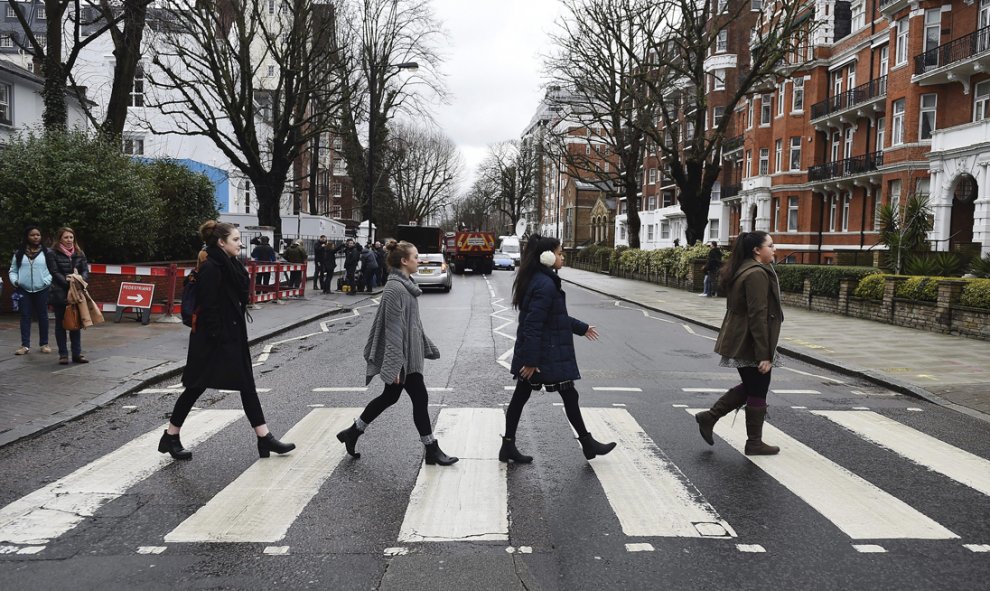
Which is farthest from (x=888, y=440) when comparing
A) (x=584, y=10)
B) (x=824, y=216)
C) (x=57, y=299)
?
(x=824, y=216)

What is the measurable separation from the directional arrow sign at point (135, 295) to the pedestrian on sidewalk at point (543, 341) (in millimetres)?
10631

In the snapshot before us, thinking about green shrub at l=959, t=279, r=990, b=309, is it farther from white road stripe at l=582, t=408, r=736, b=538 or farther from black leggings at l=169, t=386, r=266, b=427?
black leggings at l=169, t=386, r=266, b=427

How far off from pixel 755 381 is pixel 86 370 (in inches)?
309

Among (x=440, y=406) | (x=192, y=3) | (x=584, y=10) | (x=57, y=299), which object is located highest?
(x=584, y=10)

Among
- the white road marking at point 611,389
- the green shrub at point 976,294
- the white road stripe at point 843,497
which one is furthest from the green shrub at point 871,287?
the white road stripe at point 843,497

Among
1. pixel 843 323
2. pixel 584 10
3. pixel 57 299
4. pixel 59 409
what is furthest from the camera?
pixel 584 10

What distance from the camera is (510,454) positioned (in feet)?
18.8

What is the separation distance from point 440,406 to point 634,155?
3516cm

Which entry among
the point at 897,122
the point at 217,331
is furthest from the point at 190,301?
the point at 897,122

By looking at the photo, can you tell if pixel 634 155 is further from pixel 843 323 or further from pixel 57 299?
pixel 57 299

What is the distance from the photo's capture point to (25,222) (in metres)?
14.3

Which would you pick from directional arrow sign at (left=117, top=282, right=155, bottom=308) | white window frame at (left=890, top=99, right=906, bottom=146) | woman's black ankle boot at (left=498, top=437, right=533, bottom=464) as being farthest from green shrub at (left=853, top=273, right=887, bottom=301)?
white window frame at (left=890, top=99, right=906, bottom=146)

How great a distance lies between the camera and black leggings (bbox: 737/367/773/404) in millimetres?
6043

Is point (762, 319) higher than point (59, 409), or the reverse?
point (762, 319)
